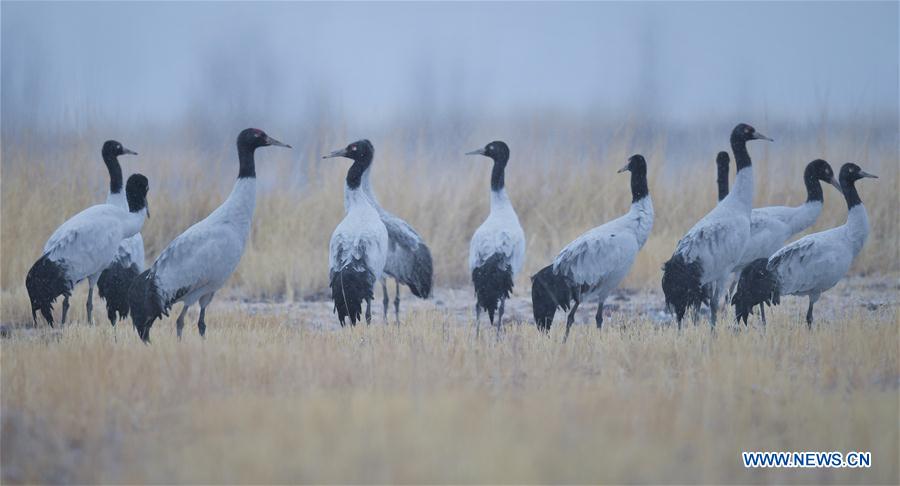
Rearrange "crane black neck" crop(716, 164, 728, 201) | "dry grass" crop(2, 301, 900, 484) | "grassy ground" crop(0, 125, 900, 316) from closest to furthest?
"dry grass" crop(2, 301, 900, 484)
"crane black neck" crop(716, 164, 728, 201)
"grassy ground" crop(0, 125, 900, 316)

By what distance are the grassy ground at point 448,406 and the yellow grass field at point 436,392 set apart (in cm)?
2

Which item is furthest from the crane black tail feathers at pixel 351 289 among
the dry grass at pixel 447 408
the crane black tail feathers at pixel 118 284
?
the crane black tail feathers at pixel 118 284

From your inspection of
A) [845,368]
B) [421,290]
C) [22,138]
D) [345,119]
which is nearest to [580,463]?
[845,368]

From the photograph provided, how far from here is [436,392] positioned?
5.83 metres

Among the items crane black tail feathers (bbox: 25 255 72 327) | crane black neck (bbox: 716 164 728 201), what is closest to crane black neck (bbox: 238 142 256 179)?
crane black tail feathers (bbox: 25 255 72 327)

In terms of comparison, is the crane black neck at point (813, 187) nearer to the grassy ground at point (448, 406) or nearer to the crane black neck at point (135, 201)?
the grassy ground at point (448, 406)

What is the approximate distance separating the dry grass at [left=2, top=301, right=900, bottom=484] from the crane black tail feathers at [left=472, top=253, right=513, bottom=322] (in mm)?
1037

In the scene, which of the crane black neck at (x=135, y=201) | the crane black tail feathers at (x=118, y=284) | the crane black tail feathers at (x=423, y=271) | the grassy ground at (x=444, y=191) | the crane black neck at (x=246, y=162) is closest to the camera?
the crane black neck at (x=246, y=162)

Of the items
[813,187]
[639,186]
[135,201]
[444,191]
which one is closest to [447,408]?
[639,186]

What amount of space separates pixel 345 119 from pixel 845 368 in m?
9.75

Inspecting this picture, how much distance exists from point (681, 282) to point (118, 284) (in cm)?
534

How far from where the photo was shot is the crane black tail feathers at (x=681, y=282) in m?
Answer: 8.55

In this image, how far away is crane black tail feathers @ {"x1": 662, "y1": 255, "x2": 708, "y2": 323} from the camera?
28.1 feet

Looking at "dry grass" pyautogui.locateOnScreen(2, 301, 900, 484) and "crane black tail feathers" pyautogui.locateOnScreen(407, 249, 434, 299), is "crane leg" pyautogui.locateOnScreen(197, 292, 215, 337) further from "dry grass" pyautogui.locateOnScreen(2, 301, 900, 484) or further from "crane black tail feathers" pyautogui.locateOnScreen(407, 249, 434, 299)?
"crane black tail feathers" pyautogui.locateOnScreen(407, 249, 434, 299)
